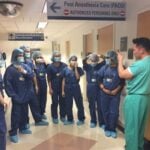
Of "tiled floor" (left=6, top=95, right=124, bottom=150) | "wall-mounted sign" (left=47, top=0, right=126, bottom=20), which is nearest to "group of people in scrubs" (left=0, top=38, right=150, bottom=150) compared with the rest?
"tiled floor" (left=6, top=95, right=124, bottom=150)

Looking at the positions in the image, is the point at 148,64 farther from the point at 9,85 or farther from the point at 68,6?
the point at 9,85

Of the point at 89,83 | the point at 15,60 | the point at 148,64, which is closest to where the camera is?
the point at 148,64

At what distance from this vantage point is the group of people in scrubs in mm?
2412

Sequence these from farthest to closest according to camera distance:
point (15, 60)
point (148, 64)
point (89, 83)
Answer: point (89, 83)
point (15, 60)
point (148, 64)

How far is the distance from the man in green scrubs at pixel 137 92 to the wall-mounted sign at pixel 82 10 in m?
1.00

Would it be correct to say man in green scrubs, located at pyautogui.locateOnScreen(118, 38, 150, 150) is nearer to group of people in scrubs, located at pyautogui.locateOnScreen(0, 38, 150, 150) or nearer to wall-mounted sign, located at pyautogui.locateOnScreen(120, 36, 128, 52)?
group of people in scrubs, located at pyautogui.locateOnScreen(0, 38, 150, 150)

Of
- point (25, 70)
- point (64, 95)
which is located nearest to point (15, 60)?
point (25, 70)

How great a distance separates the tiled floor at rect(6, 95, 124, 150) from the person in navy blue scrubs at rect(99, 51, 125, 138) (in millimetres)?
221

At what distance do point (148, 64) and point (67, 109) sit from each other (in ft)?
6.71

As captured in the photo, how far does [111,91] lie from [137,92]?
101cm

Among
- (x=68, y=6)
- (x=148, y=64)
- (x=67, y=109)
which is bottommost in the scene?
(x=67, y=109)

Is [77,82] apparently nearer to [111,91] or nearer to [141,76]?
[111,91]

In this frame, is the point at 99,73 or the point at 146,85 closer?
the point at 146,85

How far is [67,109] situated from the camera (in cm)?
406
